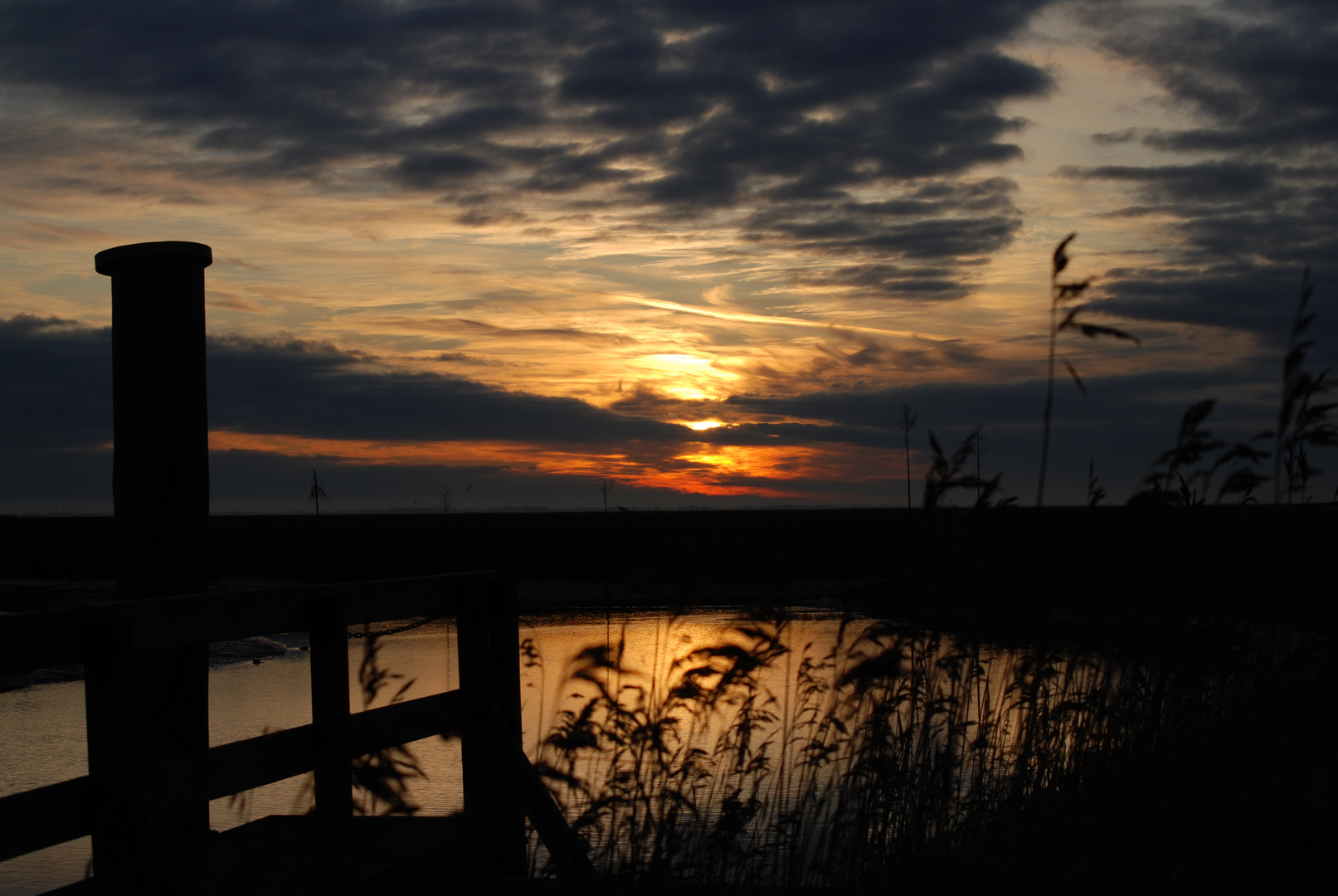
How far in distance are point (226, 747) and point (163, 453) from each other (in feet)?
4.98

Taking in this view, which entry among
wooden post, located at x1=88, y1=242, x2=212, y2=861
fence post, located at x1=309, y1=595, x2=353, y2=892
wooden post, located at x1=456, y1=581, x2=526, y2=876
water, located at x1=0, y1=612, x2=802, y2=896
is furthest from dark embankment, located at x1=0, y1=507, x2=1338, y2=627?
wooden post, located at x1=88, y1=242, x2=212, y2=861

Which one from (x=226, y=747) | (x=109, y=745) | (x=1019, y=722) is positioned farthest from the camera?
(x=1019, y=722)

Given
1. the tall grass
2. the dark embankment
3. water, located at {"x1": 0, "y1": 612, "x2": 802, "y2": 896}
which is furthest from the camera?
water, located at {"x1": 0, "y1": 612, "x2": 802, "y2": 896}

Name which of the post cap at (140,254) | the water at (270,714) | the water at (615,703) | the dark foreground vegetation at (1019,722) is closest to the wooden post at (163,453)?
the post cap at (140,254)

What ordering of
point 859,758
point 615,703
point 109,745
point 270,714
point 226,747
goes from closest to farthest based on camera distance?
point 109,745 → point 226,747 → point 615,703 → point 859,758 → point 270,714

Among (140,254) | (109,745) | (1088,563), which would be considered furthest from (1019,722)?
(140,254)

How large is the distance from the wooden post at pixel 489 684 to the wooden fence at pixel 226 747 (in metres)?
0.04

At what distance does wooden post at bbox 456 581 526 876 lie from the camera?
443 cm

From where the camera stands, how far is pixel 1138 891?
334 centimetres

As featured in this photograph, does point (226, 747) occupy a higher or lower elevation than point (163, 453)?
Answer: lower

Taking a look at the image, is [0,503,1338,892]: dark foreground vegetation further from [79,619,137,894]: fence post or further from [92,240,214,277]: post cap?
[92,240,214,277]: post cap

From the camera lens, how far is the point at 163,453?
4.49 metres

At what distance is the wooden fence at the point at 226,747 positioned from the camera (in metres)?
3.11

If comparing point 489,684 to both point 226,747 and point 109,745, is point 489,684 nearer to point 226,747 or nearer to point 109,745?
point 226,747
